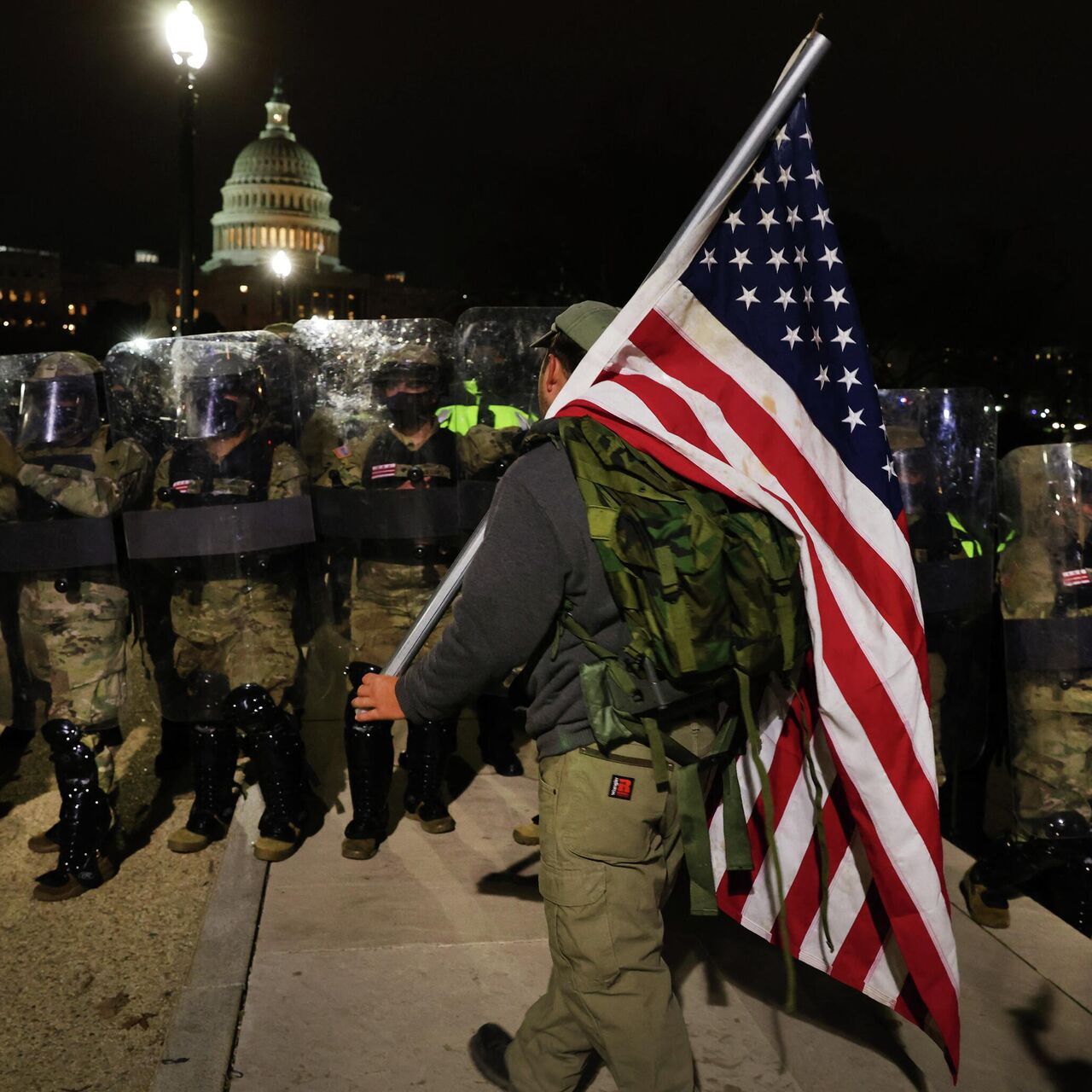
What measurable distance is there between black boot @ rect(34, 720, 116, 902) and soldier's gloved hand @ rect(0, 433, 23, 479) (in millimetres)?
Answer: 1061

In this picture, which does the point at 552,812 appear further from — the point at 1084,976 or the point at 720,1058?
the point at 1084,976

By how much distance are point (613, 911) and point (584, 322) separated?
148 centimetres

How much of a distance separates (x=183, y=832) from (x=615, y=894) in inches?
125

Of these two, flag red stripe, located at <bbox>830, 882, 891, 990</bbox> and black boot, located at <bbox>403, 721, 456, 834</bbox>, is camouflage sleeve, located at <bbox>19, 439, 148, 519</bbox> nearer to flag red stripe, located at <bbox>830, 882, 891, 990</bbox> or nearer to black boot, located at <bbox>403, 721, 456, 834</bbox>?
black boot, located at <bbox>403, 721, 456, 834</bbox>

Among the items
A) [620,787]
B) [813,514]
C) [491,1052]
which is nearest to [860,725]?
[813,514]

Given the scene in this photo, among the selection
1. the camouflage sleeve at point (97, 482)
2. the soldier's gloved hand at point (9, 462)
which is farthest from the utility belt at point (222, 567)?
the soldier's gloved hand at point (9, 462)

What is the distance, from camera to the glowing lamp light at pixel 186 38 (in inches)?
402

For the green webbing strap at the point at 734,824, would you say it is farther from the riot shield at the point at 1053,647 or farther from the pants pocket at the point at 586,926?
the riot shield at the point at 1053,647

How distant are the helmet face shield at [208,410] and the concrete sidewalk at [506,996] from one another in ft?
6.14

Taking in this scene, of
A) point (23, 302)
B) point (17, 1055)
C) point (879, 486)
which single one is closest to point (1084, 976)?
point (879, 486)

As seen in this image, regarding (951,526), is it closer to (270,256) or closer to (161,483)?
(161,483)

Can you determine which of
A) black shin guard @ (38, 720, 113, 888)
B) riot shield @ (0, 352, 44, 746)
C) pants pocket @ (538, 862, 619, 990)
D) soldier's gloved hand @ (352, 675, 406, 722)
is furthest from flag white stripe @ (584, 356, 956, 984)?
riot shield @ (0, 352, 44, 746)

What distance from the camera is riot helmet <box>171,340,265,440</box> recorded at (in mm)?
4922

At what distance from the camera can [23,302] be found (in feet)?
356
